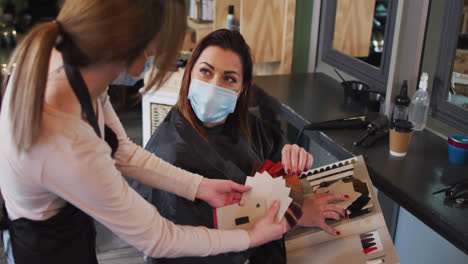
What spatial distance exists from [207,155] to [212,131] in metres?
0.13

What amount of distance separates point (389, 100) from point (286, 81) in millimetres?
737

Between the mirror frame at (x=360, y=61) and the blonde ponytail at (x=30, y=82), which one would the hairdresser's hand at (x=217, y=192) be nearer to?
the blonde ponytail at (x=30, y=82)

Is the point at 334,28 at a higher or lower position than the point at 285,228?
higher

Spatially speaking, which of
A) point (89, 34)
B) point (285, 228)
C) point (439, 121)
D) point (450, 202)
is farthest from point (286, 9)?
point (89, 34)

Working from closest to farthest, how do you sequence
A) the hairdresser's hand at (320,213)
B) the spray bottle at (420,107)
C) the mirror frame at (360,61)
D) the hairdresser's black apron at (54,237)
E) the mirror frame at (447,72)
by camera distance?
1. the hairdresser's black apron at (54,237)
2. the hairdresser's hand at (320,213)
3. the mirror frame at (447,72)
4. the spray bottle at (420,107)
5. the mirror frame at (360,61)

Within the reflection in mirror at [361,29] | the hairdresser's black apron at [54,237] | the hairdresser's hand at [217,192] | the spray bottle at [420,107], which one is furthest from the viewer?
the reflection in mirror at [361,29]

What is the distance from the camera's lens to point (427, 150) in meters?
1.73

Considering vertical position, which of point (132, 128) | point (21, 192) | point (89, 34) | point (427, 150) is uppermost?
point (89, 34)

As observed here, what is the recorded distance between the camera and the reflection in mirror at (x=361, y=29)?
218 centimetres

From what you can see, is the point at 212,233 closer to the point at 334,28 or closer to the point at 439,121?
the point at 439,121

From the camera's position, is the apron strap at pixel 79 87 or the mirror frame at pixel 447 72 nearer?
the apron strap at pixel 79 87

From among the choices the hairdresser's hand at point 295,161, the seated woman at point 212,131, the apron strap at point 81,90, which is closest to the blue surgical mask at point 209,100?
the seated woman at point 212,131

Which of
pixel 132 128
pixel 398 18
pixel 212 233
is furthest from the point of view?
pixel 132 128

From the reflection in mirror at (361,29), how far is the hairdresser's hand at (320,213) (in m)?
1.19
